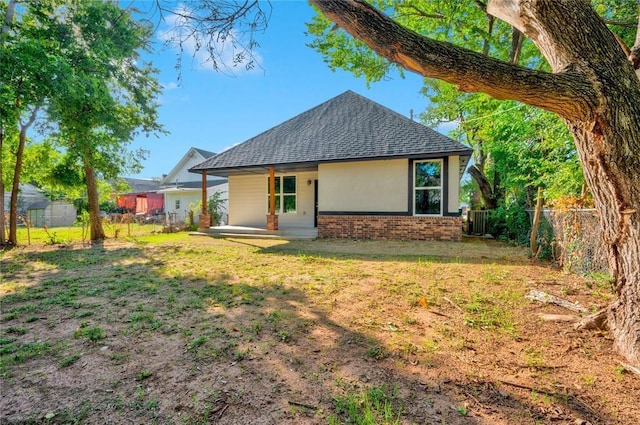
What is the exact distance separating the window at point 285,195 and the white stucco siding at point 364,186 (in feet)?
8.85

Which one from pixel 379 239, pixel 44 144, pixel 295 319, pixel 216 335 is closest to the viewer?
pixel 216 335

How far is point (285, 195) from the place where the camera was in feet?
47.4

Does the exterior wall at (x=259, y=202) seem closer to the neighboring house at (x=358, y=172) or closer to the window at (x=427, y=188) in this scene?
the neighboring house at (x=358, y=172)

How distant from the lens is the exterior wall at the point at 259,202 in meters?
14.0

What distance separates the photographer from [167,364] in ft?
8.53

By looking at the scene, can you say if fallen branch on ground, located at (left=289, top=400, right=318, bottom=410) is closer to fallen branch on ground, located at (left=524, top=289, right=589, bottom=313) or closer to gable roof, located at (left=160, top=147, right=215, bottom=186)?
fallen branch on ground, located at (left=524, top=289, right=589, bottom=313)

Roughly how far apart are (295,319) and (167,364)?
1413mm

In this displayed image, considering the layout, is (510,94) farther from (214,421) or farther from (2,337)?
(2,337)

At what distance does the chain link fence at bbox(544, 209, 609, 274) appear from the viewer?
487cm

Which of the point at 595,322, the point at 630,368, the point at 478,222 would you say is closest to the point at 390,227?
the point at 478,222

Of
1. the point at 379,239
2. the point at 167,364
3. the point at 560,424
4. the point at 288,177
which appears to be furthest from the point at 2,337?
the point at 288,177

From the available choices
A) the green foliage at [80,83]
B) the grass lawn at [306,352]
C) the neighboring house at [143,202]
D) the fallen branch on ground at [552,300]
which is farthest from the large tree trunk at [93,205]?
the neighboring house at [143,202]

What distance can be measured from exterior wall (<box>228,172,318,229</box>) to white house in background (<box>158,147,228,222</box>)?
9165 mm

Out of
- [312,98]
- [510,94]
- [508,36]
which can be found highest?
[508,36]
